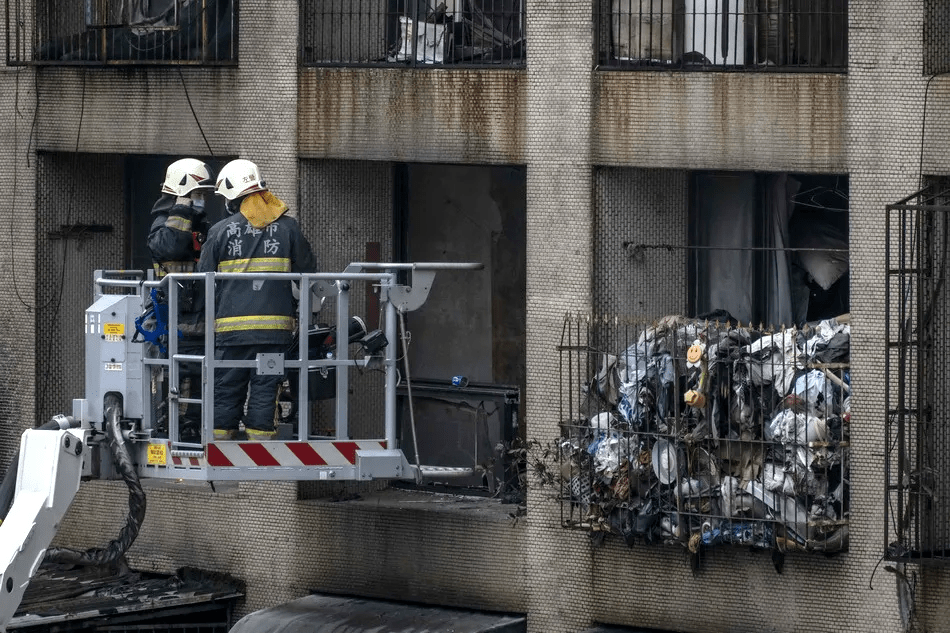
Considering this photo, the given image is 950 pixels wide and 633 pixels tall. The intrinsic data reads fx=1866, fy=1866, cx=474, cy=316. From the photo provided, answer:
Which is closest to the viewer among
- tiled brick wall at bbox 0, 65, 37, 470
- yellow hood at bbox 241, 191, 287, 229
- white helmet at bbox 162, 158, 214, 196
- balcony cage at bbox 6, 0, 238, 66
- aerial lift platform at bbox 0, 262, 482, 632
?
aerial lift platform at bbox 0, 262, 482, 632

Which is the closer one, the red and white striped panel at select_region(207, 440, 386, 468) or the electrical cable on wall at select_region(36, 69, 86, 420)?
the red and white striped panel at select_region(207, 440, 386, 468)

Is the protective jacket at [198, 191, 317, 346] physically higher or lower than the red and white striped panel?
higher

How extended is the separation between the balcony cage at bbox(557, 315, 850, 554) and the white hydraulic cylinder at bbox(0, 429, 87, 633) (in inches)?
152

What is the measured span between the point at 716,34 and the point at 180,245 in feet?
14.7

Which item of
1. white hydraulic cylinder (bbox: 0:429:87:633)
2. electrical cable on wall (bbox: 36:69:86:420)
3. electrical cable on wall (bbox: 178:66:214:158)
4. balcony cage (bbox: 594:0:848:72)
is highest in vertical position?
balcony cage (bbox: 594:0:848:72)

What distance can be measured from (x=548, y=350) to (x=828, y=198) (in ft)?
8.74

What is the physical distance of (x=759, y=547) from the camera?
13.6 metres

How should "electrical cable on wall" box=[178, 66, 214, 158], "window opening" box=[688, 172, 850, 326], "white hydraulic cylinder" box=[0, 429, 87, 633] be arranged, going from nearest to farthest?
"white hydraulic cylinder" box=[0, 429, 87, 633], "window opening" box=[688, 172, 850, 326], "electrical cable on wall" box=[178, 66, 214, 158]

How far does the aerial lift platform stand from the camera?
1261 cm

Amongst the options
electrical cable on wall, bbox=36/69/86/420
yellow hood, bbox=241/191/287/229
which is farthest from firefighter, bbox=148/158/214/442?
electrical cable on wall, bbox=36/69/86/420

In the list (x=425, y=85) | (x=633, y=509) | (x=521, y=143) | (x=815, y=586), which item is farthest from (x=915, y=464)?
(x=425, y=85)

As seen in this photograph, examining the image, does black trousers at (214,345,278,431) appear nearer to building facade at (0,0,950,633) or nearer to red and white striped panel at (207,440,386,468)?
red and white striped panel at (207,440,386,468)

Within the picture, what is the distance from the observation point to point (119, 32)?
645 inches

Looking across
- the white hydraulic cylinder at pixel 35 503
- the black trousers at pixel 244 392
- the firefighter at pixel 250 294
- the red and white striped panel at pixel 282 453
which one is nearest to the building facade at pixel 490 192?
the firefighter at pixel 250 294
